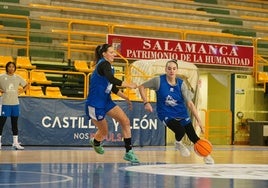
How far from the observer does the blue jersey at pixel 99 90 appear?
1028cm

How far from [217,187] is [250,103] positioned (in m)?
19.6

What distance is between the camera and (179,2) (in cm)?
2683

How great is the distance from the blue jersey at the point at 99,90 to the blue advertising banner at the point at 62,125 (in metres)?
7.19

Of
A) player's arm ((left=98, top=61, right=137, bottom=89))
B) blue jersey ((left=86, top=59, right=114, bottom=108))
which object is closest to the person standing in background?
blue jersey ((left=86, top=59, right=114, bottom=108))

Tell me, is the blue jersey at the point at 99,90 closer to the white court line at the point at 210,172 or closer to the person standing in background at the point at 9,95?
the white court line at the point at 210,172

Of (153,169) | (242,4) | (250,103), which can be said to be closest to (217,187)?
(153,169)

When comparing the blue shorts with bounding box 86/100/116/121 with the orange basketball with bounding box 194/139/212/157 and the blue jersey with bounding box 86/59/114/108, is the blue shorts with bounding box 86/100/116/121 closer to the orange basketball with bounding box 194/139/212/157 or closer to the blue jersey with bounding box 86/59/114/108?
the blue jersey with bounding box 86/59/114/108

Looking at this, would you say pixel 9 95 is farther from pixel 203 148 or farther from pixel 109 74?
pixel 203 148

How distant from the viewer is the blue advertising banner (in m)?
17.4

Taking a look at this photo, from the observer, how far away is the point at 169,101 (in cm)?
1041

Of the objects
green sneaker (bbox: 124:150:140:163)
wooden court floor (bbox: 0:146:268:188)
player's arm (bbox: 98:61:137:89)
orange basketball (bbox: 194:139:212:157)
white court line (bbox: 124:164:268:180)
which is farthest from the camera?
green sneaker (bbox: 124:150:140:163)

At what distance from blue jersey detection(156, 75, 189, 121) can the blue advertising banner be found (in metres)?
7.52

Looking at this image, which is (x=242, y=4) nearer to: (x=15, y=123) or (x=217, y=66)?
(x=217, y=66)

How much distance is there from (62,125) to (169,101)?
7915mm
